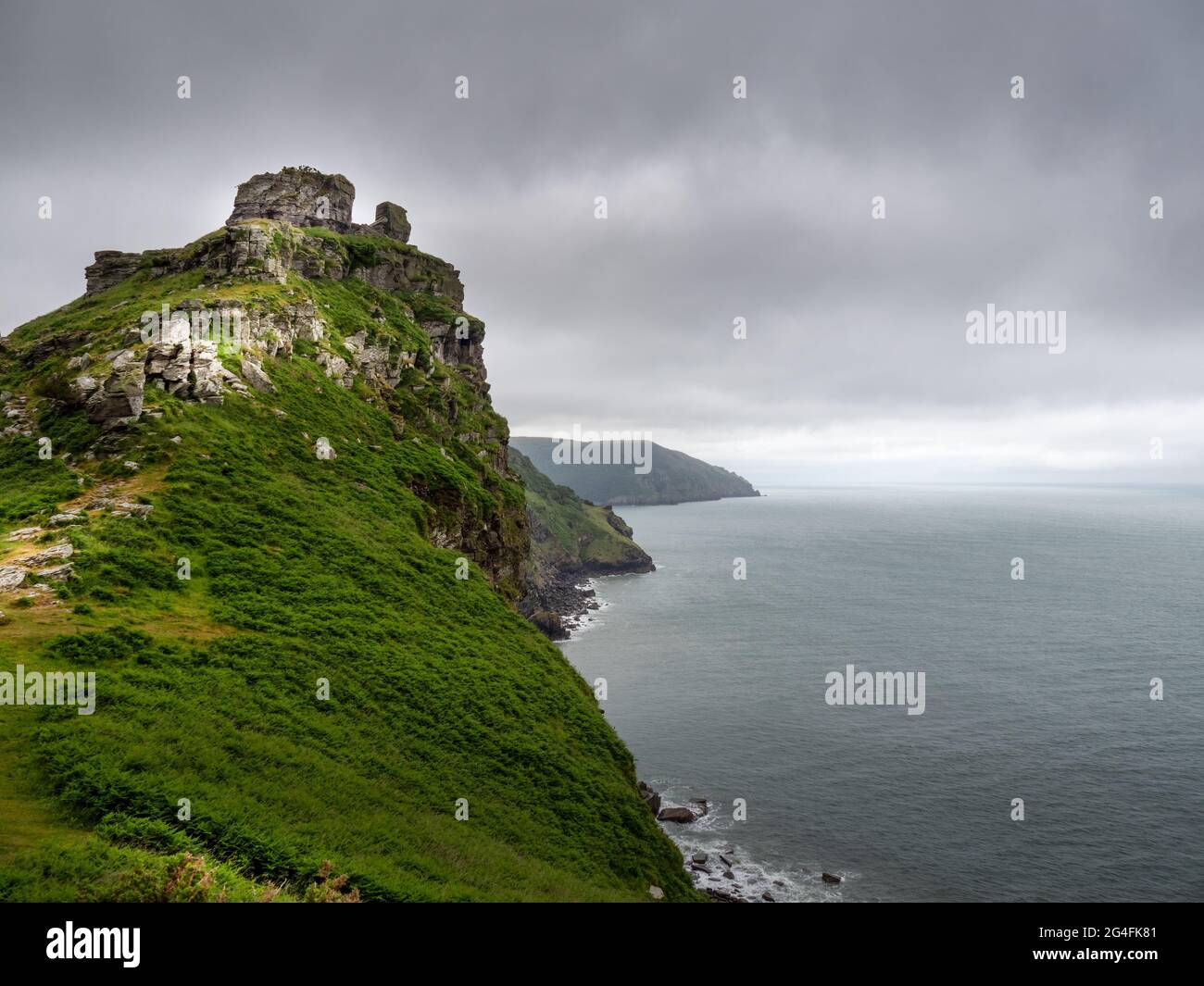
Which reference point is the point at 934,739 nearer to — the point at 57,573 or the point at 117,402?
the point at 57,573

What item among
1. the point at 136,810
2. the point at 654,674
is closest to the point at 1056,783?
the point at 654,674

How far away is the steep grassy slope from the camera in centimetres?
1473

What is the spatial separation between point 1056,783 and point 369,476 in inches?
2755

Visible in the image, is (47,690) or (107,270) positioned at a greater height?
(107,270)

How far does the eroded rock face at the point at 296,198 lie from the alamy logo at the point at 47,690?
217 feet

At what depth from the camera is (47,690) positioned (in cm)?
1753

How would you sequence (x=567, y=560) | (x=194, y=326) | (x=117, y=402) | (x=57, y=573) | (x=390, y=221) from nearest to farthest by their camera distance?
1. (x=57, y=573)
2. (x=117, y=402)
3. (x=194, y=326)
4. (x=390, y=221)
5. (x=567, y=560)

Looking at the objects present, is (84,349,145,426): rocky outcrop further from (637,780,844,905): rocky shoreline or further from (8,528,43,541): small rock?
(637,780,844,905): rocky shoreline
